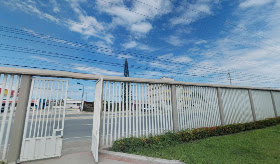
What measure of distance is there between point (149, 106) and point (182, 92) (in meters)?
2.02

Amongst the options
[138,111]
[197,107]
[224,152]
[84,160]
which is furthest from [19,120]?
[197,107]

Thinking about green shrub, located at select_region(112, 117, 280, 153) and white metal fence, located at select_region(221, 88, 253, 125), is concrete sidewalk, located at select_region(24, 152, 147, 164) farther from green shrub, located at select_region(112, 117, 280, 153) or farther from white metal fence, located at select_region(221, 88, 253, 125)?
white metal fence, located at select_region(221, 88, 253, 125)

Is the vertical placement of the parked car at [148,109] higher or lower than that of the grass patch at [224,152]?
higher

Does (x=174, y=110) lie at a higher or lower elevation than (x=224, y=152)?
higher

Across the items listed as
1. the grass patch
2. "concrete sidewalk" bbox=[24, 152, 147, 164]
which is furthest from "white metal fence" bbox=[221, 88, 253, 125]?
"concrete sidewalk" bbox=[24, 152, 147, 164]

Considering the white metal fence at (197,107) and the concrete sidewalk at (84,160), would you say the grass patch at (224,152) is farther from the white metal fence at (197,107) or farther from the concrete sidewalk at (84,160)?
the white metal fence at (197,107)

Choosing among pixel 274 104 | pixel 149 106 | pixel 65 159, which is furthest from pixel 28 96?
pixel 274 104

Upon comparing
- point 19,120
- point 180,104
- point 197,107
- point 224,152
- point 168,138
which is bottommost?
point 224,152

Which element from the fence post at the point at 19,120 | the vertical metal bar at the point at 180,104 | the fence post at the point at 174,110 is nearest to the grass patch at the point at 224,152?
the fence post at the point at 174,110

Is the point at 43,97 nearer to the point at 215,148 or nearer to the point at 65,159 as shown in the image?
the point at 65,159

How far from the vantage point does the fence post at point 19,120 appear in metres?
3.56

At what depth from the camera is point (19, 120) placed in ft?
12.2

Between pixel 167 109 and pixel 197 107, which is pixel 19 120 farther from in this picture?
pixel 197 107

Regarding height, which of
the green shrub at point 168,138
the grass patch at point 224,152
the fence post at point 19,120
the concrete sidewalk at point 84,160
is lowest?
the grass patch at point 224,152
